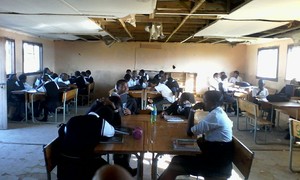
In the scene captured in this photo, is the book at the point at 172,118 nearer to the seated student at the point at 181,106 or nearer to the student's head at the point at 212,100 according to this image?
the seated student at the point at 181,106

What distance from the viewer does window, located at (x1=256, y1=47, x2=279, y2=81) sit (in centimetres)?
929

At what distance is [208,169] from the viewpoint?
108 inches

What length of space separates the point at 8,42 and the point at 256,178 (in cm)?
706

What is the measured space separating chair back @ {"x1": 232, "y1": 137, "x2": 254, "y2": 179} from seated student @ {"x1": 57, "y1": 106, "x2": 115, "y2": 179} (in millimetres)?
1282

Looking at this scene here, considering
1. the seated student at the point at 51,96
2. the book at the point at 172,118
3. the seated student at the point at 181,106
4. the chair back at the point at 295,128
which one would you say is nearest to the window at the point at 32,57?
the seated student at the point at 51,96

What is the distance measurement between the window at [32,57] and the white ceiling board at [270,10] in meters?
6.61

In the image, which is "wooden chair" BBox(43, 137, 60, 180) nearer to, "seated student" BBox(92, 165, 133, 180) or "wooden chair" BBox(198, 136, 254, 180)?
"wooden chair" BBox(198, 136, 254, 180)

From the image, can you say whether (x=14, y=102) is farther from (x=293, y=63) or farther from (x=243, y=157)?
(x=293, y=63)

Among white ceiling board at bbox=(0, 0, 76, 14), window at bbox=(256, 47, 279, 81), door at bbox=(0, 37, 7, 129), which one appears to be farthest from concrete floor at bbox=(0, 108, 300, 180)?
window at bbox=(256, 47, 279, 81)

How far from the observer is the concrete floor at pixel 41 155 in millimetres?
3951

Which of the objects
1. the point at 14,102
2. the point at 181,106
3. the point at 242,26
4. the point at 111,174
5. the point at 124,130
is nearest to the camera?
the point at 111,174

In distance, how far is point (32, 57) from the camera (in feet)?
32.0

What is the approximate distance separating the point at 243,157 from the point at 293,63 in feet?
21.1

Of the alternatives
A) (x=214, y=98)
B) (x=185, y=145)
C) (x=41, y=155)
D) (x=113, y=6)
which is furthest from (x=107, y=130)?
(x=41, y=155)
